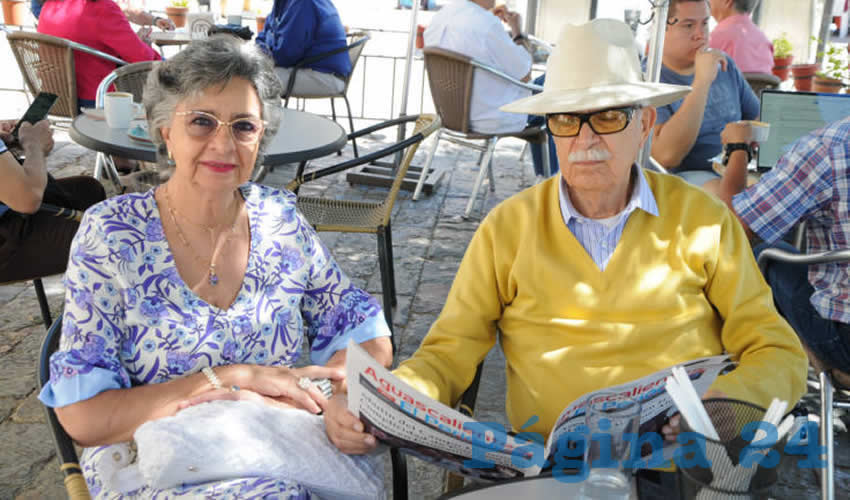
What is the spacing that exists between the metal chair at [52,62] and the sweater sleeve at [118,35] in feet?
0.32

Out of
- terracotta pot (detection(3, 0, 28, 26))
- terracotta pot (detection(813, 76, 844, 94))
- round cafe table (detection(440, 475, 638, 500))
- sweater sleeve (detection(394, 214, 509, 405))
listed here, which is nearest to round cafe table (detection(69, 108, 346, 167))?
sweater sleeve (detection(394, 214, 509, 405))

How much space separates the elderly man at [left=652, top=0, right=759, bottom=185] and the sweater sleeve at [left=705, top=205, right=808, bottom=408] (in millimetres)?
1979

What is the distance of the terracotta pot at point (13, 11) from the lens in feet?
40.0

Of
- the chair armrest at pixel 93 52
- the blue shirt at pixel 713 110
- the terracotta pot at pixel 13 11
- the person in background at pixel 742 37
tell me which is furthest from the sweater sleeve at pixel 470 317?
the terracotta pot at pixel 13 11

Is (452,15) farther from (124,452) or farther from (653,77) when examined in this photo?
(124,452)

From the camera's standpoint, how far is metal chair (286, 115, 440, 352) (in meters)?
3.55

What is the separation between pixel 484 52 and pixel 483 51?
0.01 meters

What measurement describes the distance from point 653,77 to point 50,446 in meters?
2.56

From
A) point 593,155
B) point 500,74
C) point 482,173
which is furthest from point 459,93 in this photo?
point 593,155

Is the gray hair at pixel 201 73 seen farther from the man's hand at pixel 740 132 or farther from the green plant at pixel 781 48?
the green plant at pixel 781 48

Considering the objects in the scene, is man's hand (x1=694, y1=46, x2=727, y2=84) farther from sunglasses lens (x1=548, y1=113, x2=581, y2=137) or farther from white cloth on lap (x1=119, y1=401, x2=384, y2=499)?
white cloth on lap (x1=119, y1=401, x2=384, y2=499)

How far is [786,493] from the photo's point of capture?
8.97 feet

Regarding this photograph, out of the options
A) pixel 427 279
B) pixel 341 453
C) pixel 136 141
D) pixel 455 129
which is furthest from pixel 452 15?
pixel 341 453

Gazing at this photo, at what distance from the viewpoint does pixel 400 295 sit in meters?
4.37
